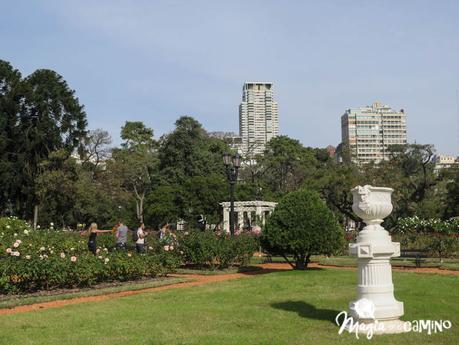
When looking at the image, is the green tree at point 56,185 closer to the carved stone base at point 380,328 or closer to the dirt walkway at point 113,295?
the dirt walkway at point 113,295

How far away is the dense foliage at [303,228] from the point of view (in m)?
16.8

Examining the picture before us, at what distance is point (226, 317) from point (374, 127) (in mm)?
128337

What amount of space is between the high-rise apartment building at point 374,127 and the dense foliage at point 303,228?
375 ft

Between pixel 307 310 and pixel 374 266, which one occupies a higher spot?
pixel 374 266

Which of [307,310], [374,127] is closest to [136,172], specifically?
[307,310]

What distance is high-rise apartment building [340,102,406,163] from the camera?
427 ft

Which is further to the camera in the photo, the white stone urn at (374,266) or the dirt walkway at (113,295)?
the dirt walkway at (113,295)

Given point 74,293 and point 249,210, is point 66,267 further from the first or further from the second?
point 249,210

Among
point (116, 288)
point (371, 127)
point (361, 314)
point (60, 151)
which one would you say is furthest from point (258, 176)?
point (371, 127)

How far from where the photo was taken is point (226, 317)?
8547 millimetres

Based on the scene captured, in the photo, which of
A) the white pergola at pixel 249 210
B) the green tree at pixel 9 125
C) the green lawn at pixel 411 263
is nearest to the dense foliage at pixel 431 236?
the green lawn at pixel 411 263

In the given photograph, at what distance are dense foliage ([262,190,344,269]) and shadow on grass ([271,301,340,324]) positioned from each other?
6.89 metres

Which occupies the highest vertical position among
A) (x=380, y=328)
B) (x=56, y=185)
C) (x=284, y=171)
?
(x=284, y=171)

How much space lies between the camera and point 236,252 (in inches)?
718
